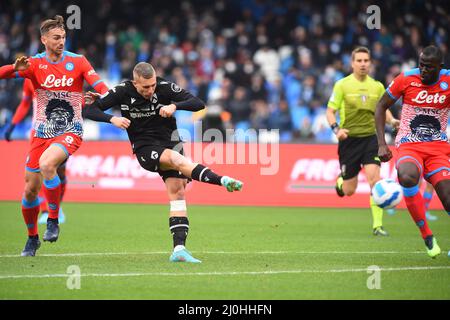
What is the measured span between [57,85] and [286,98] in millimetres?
15066

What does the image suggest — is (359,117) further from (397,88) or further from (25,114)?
(25,114)

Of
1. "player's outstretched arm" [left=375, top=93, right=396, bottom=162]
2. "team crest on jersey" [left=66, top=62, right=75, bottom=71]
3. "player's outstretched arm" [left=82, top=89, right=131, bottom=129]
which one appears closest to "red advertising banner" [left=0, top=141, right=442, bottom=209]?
"team crest on jersey" [left=66, top=62, right=75, bottom=71]

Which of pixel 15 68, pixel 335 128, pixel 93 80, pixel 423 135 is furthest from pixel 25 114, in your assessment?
pixel 423 135

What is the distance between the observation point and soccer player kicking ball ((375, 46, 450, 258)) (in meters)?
9.98

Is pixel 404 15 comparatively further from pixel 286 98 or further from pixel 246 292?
pixel 246 292

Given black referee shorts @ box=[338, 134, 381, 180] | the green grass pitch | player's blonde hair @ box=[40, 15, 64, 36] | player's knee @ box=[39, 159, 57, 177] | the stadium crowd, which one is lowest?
the green grass pitch

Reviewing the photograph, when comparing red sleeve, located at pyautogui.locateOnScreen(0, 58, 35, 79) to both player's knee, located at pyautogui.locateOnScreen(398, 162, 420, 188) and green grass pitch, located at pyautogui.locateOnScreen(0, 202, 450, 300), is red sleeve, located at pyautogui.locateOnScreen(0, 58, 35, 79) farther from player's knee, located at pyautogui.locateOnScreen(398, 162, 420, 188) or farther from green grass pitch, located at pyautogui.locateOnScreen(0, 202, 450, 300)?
player's knee, located at pyautogui.locateOnScreen(398, 162, 420, 188)

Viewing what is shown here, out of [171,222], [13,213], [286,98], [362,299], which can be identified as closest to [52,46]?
[171,222]

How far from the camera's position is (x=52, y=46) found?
10656 millimetres

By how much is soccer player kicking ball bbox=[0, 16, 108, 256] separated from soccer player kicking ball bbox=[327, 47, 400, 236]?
5001 millimetres

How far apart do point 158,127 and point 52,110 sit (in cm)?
150

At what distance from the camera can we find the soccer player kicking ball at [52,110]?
34.9 feet

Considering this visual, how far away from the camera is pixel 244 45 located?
27234 millimetres

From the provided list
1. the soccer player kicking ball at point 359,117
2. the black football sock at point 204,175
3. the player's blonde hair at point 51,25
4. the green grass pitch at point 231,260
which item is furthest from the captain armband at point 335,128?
the player's blonde hair at point 51,25
